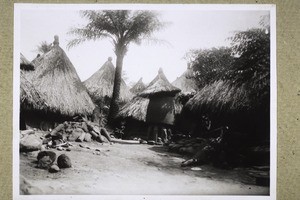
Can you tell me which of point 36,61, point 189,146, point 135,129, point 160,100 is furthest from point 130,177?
point 36,61

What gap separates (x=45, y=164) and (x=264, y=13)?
5.02ft

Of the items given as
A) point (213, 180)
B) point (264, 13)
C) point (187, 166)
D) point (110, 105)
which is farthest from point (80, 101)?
point (264, 13)

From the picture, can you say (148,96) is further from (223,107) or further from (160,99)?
(223,107)

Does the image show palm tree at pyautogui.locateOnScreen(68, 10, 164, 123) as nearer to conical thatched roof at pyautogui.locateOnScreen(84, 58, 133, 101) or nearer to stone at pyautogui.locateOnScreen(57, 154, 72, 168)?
conical thatched roof at pyautogui.locateOnScreen(84, 58, 133, 101)

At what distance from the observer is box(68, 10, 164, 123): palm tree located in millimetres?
1896

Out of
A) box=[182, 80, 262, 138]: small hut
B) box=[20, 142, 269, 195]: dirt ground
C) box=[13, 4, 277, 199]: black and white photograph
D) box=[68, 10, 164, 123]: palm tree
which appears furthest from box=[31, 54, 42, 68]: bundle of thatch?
box=[182, 80, 262, 138]: small hut

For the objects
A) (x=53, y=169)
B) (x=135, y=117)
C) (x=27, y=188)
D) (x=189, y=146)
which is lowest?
(x=27, y=188)

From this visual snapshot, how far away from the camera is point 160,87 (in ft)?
6.26

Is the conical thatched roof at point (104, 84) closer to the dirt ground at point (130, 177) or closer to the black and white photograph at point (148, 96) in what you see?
the black and white photograph at point (148, 96)

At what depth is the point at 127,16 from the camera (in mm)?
1903

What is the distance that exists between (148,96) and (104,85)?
271mm

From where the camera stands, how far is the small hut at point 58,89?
191 centimetres

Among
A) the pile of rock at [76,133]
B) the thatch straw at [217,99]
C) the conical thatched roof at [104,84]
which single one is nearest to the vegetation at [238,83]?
the thatch straw at [217,99]

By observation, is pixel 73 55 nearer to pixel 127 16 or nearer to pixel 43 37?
pixel 43 37
